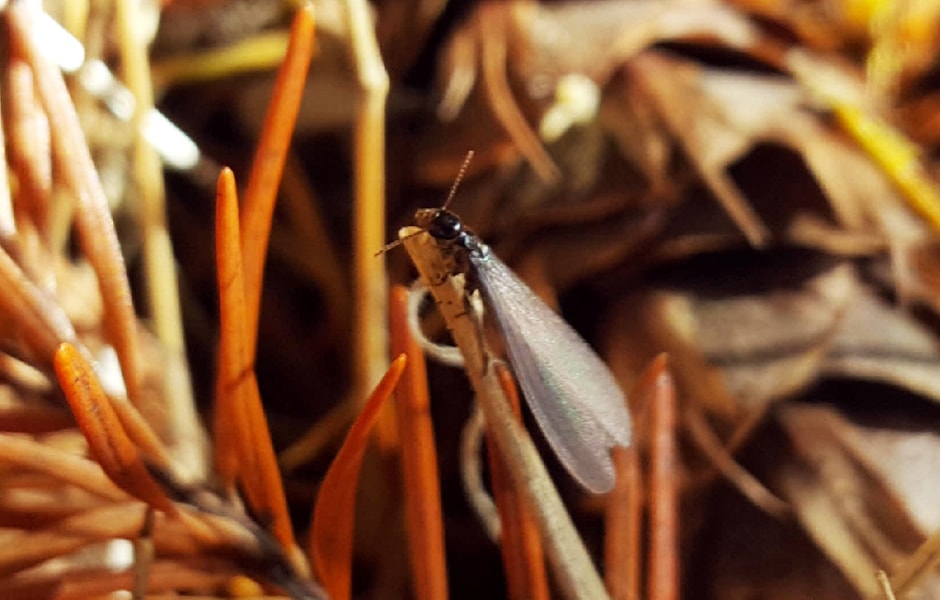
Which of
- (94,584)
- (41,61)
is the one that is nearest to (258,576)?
(94,584)

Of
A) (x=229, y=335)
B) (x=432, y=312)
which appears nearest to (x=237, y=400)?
(x=229, y=335)

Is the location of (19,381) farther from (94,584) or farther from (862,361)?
(862,361)

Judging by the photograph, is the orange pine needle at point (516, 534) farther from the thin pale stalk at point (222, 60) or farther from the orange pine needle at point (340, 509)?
the thin pale stalk at point (222, 60)

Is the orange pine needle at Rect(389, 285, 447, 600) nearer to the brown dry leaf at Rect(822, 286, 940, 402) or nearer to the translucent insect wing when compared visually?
the translucent insect wing

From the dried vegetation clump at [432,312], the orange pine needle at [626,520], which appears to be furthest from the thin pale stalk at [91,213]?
the orange pine needle at [626,520]

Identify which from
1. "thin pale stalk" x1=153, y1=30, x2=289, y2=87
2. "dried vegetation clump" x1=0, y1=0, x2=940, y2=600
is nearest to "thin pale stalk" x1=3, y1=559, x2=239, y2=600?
"dried vegetation clump" x1=0, y1=0, x2=940, y2=600

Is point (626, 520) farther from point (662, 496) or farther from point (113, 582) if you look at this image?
point (113, 582)

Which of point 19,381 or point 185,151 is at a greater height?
point 185,151
